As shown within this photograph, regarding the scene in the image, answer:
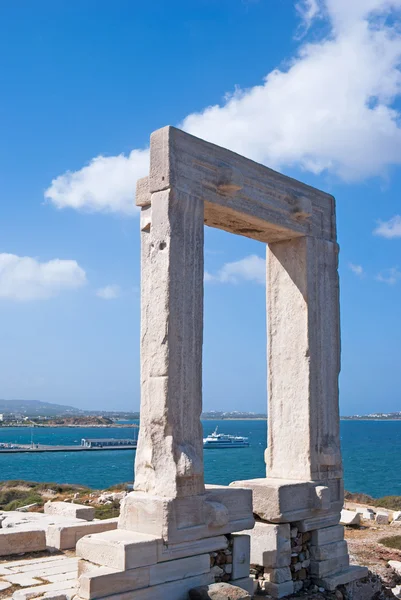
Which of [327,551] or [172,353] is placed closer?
[172,353]

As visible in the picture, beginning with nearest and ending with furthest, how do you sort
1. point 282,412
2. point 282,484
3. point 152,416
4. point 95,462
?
point 152,416
point 282,484
point 282,412
point 95,462

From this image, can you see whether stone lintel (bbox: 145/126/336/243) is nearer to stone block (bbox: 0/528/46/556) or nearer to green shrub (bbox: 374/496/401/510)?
stone block (bbox: 0/528/46/556)

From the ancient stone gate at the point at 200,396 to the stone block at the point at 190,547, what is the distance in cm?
1

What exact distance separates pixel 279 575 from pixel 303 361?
8.45ft

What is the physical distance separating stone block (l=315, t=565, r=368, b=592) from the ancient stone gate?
0.03 m

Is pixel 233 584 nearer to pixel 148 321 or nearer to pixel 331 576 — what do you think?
pixel 331 576

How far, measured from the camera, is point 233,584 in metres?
7.24

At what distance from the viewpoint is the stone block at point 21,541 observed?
9.91 m

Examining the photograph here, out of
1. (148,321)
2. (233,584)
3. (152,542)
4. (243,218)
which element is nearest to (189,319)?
(148,321)

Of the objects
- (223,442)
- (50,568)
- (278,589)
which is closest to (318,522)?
(278,589)

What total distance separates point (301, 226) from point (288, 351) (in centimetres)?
165

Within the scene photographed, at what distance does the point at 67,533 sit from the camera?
10.4 m

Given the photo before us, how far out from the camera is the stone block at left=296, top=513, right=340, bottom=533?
328 inches

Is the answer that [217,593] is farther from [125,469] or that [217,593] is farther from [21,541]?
[125,469]
